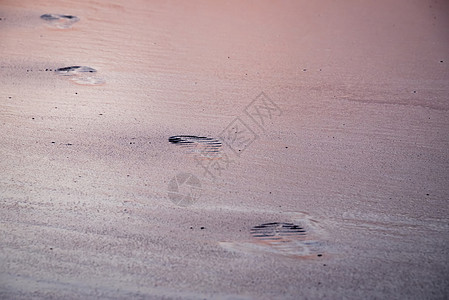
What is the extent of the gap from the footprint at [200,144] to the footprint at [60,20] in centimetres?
222

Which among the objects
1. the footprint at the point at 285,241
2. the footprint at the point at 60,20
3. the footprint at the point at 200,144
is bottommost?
the footprint at the point at 285,241

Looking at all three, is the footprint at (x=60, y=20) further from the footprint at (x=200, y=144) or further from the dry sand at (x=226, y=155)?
the footprint at (x=200, y=144)

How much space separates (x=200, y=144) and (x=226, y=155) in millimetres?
188

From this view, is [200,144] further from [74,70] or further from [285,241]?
[74,70]

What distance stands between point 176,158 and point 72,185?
1.92 ft

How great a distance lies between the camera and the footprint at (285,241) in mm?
2012

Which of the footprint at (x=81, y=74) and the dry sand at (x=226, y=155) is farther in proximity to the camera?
the footprint at (x=81, y=74)

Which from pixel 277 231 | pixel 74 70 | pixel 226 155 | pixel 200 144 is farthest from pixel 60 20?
pixel 277 231

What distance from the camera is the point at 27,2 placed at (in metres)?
4.76

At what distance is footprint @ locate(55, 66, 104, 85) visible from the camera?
11.1 feet

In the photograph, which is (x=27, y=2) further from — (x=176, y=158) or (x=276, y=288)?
(x=276, y=288)

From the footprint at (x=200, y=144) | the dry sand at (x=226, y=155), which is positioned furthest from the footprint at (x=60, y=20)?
the footprint at (x=200, y=144)

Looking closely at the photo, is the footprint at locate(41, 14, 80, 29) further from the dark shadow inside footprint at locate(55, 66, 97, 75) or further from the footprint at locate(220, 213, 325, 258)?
the footprint at locate(220, 213, 325, 258)

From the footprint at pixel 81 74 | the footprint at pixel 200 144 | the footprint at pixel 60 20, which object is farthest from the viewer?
the footprint at pixel 60 20
